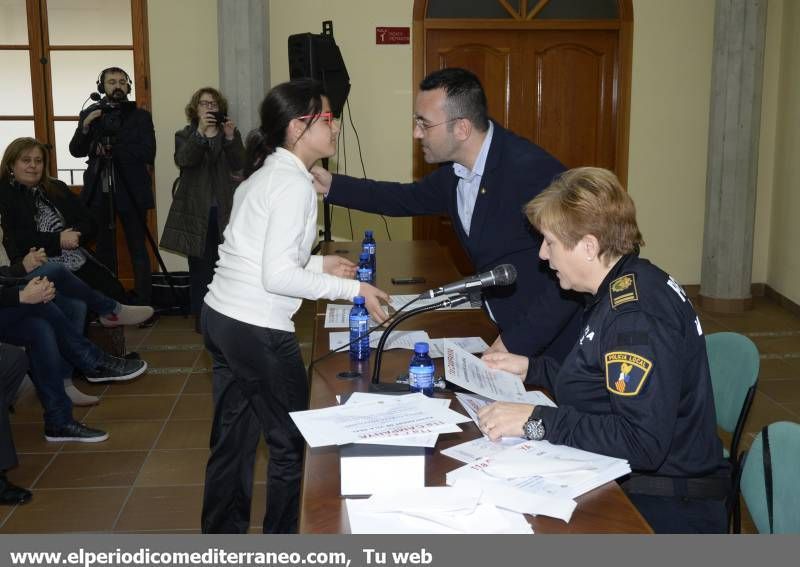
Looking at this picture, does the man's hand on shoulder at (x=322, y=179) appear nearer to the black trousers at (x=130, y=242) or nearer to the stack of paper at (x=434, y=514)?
the stack of paper at (x=434, y=514)

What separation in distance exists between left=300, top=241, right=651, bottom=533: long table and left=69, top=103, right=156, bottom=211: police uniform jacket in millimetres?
3141

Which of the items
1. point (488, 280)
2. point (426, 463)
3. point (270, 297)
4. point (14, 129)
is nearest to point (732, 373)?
point (488, 280)

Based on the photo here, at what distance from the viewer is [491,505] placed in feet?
5.56

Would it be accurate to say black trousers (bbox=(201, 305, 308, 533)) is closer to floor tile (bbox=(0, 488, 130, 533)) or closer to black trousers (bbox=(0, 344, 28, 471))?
floor tile (bbox=(0, 488, 130, 533))

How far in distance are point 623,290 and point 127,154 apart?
4.99 metres

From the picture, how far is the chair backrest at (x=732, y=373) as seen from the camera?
2596mm

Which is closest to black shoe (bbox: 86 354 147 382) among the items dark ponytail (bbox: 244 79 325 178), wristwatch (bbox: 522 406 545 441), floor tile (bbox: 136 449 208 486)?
floor tile (bbox: 136 449 208 486)

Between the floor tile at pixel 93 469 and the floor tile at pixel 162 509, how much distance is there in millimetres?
167

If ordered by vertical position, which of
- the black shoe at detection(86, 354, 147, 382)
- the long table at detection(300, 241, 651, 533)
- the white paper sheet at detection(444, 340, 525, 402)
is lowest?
the black shoe at detection(86, 354, 147, 382)

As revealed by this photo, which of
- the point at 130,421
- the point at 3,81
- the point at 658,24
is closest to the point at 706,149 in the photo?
the point at 658,24

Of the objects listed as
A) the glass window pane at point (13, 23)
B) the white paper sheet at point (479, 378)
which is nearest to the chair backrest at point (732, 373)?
the white paper sheet at point (479, 378)

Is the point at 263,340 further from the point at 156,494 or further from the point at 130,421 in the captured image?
the point at 130,421

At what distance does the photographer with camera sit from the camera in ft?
19.8

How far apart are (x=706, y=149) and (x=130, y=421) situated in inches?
192
